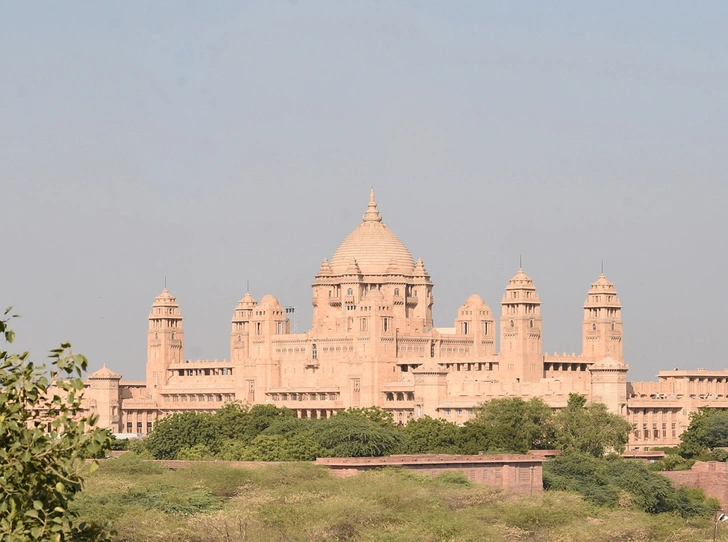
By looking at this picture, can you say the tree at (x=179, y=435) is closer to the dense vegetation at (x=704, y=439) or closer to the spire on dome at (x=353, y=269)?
the dense vegetation at (x=704, y=439)

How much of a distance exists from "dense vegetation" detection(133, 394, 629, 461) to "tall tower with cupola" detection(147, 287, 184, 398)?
3571cm

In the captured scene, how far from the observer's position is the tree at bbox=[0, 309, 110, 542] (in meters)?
30.5

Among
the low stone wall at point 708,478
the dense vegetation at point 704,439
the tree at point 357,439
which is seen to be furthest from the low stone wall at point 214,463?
the dense vegetation at point 704,439

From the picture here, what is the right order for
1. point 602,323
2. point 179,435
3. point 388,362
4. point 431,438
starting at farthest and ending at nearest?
point 388,362, point 602,323, point 179,435, point 431,438

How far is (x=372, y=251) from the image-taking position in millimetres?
169625

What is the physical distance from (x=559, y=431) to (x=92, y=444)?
9314cm

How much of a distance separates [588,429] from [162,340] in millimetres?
62945

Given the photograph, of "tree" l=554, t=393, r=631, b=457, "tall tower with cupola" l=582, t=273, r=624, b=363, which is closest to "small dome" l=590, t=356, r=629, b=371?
"tree" l=554, t=393, r=631, b=457

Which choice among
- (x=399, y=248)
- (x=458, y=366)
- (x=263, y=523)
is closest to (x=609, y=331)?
(x=458, y=366)

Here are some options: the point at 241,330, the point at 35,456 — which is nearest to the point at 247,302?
the point at 241,330

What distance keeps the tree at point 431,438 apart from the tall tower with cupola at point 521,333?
24.3 meters

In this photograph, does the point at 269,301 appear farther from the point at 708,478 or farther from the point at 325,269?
the point at 708,478

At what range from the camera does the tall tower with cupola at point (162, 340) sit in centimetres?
17412

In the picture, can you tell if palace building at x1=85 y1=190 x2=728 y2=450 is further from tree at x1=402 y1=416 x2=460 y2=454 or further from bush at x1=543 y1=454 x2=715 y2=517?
bush at x1=543 y1=454 x2=715 y2=517
